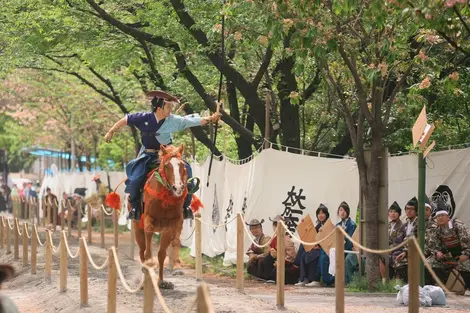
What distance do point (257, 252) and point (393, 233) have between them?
2956mm

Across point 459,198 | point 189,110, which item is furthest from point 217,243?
point 459,198

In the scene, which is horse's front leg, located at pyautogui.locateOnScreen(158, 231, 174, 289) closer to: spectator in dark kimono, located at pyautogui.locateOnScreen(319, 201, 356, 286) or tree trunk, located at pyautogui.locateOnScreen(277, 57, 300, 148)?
spectator in dark kimono, located at pyautogui.locateOnScreen(319, 201, 356, 286)

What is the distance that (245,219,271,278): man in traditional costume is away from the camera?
1830 centimetres

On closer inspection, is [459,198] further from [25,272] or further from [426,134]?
[25,272]

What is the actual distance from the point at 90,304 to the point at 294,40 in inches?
191

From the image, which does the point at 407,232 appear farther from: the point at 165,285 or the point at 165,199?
the point at 165,199

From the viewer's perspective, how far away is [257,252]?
18594 millimetres

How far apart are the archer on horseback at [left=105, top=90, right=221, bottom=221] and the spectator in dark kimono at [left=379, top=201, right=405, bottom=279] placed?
3700mm

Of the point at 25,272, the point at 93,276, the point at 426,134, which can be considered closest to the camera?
A: the point at 426,134

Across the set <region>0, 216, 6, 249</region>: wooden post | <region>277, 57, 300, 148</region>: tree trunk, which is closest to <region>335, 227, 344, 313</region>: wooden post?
<region>277, 57, 300, 148</region>: tree trunk

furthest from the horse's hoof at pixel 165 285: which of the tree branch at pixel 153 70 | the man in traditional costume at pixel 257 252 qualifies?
the tree branch at pixel 153 70

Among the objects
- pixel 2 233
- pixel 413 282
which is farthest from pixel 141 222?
pixel 2 233

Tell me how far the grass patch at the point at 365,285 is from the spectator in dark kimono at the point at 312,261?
2.73 feet

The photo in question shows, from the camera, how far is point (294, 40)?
15.1 metres
